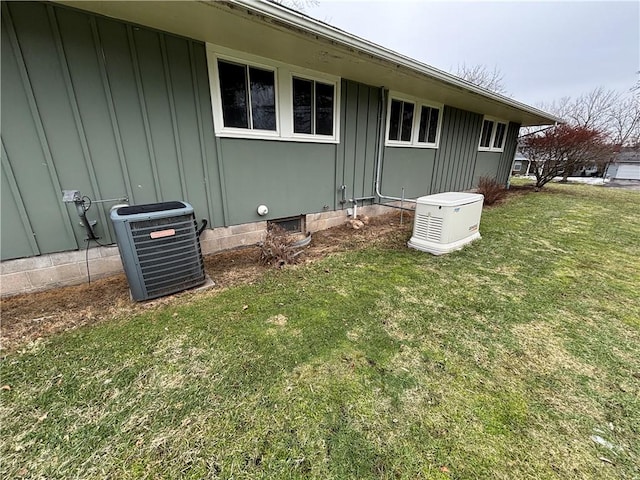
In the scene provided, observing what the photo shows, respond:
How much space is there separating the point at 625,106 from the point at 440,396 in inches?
1183

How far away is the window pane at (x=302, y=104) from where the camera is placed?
395 centimetres

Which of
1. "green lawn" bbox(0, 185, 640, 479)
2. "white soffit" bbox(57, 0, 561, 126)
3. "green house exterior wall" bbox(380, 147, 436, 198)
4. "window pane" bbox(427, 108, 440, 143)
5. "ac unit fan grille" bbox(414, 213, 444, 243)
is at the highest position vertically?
"white soffit" bbox(57, 0, 561, 126)

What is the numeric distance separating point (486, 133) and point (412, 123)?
4.44 m

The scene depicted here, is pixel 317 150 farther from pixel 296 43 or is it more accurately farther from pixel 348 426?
pixel 348 426

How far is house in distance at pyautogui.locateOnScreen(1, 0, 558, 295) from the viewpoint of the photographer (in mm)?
2340

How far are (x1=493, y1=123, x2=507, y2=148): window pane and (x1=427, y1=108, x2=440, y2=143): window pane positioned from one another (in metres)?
4.18

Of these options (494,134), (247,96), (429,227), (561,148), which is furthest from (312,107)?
(561,148)

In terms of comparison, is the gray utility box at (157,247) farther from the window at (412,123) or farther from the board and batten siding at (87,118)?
the window at (412,123)

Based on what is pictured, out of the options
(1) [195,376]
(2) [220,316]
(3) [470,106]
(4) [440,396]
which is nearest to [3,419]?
(1) [195,376]

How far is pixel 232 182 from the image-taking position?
141 inches

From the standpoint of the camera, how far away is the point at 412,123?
5.84m

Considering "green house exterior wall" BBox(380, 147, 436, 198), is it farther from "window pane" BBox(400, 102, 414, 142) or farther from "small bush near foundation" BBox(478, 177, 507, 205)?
"small bush near foundation" BBox(478, 177, 507, 205)

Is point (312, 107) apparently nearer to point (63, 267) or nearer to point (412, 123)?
point (412, 123)

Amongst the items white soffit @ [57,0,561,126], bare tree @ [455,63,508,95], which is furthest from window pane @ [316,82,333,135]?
bare tree @ [455,63,508,95]
